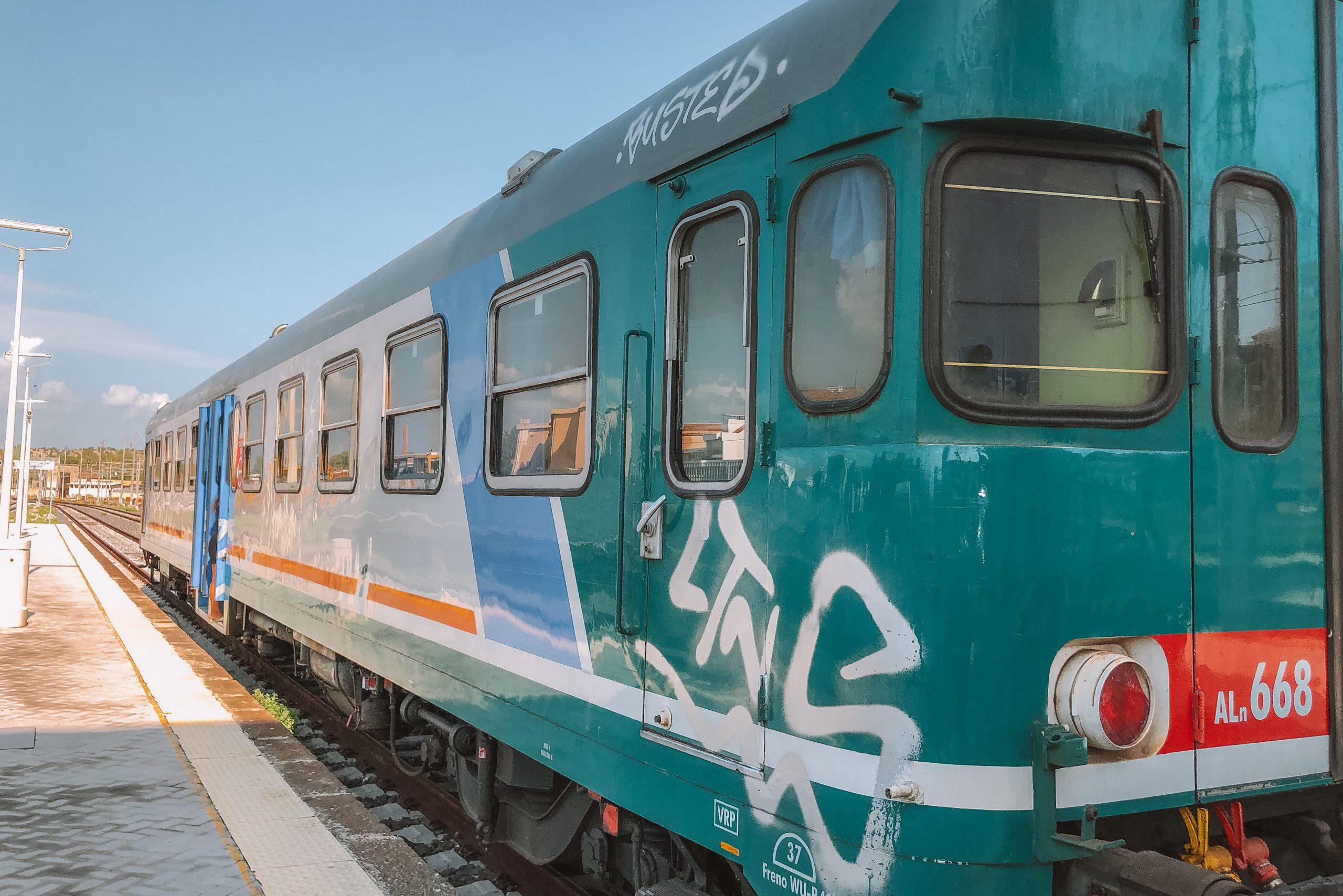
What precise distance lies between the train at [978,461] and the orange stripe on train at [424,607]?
1338mm

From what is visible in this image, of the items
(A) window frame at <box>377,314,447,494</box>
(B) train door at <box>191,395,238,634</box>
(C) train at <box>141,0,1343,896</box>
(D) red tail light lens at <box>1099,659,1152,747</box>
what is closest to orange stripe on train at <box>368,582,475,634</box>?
(A) window frame at <box>377,314,447,494</box>

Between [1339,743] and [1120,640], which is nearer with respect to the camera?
[1120,640]

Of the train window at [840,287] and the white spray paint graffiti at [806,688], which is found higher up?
the train window at [840,287]

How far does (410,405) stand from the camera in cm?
605

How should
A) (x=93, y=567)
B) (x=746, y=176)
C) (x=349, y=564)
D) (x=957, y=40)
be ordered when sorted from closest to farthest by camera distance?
(x=957, y=40)
(x=746, y=176)
(x=349, y=564)
(x=93, y=567)

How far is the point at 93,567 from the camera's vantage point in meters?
24.0

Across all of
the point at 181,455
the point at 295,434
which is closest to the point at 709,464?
the point at 295,434

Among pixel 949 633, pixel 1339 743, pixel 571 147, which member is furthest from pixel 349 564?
pixel 1339 743

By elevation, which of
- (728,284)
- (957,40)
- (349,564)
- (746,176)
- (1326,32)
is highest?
(1326,32)

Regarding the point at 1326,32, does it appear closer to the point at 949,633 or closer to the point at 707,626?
the point at 949,633

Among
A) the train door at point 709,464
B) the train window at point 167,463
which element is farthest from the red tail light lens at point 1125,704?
the train window at point 167,463

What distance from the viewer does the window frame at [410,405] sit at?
215 inches

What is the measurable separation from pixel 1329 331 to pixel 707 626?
2203mm

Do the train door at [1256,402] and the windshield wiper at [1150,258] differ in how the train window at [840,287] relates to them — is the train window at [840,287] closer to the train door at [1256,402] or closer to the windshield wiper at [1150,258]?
the windshield wiper at [1150,258]
